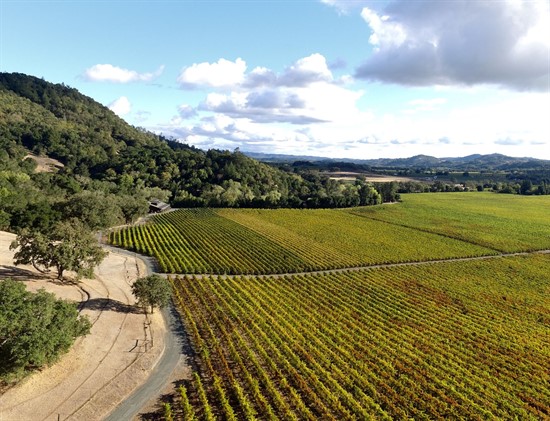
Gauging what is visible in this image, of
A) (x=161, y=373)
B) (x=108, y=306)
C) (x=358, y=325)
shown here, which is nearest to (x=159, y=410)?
(x=161, y=373)

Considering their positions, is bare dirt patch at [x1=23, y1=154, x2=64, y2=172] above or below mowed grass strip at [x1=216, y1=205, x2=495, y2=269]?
above

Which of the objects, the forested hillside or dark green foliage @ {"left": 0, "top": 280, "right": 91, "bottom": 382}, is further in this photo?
the forested hillside

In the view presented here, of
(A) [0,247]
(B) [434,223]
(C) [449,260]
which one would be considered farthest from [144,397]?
(B) [434,223]

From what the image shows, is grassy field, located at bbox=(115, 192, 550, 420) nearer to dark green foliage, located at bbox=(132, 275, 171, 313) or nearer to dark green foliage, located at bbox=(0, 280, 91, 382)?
dark green foliage, located at bbox=(132, 275, 171, 313)

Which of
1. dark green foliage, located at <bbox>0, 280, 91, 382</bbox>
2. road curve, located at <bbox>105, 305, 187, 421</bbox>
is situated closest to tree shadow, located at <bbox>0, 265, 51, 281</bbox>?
dark green foliage, located at <bbox>0, 280, 91, 382</bbox>

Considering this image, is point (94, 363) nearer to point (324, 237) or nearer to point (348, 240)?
point (348, 240)
